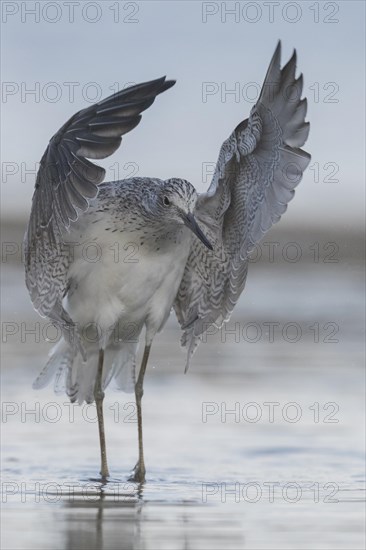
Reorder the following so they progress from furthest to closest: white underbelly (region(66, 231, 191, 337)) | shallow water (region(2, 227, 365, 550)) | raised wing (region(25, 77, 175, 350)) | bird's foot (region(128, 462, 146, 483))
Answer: white underbelly (region(66, 231, 191, 337)), bird's foot (region(128, 462, 146, 483)), raised wing (region(25, 77, 175, 350)), shallow water (region(2, 227, 365, 550))

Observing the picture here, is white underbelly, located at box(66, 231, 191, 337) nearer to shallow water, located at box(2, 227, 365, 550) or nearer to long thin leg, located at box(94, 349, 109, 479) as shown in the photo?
long thin leg, located at box(94, 349, 109, 479)

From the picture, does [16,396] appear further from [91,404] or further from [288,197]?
[288,197]

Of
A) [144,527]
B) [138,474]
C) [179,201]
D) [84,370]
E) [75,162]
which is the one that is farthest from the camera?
[84,370]

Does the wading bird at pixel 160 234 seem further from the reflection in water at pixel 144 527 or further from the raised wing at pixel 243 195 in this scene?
the reflection in water at pixel 144 527

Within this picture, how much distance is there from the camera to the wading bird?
9.48m

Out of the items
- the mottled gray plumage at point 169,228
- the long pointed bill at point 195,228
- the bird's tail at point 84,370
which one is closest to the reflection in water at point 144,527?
the long pointed bill at point 195,228

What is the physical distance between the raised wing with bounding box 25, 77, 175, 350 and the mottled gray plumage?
12 millimetres

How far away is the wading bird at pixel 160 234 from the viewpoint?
948cm

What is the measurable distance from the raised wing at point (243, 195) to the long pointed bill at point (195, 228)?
320 mm

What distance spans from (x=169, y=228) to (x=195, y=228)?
19.4 inches

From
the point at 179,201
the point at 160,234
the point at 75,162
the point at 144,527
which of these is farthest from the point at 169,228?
the point at 144,527

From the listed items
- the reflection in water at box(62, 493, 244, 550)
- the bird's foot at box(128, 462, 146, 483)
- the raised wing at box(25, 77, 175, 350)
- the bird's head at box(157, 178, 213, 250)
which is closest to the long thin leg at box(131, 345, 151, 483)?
the bird's foot at box(128, 462, 146, 483)

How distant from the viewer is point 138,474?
30.2 feet

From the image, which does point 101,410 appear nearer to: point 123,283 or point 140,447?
point 140,447
